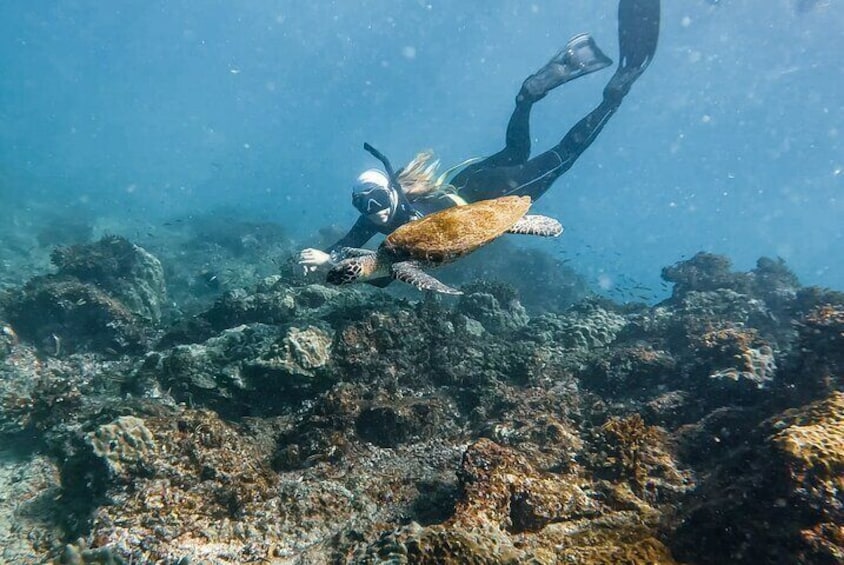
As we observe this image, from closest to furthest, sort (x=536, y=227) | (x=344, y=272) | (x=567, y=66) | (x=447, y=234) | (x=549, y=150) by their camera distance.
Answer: (x=344, y=272), (x=447, y=234), (x=536, y=227), (x=549, y=150), (x=567, y=66)

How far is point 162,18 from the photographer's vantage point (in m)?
113

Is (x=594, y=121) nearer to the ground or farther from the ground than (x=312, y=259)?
farther from the ground

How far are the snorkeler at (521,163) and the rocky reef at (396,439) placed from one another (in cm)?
167

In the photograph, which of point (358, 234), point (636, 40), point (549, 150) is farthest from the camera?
point (636, 40)

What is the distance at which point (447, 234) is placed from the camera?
4.97 m

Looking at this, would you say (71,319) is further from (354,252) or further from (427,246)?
(427,246)

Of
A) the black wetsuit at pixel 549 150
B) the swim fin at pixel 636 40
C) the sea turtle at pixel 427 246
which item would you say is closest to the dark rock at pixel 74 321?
the black wetsuit at pixel 549 150

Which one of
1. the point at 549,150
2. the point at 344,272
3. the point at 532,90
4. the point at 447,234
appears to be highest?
the point at 532,90

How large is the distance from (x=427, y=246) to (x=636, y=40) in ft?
40.0

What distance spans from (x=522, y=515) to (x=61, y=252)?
12.6 meters

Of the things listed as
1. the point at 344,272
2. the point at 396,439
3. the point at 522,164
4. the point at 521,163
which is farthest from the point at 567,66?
the point at 396,439

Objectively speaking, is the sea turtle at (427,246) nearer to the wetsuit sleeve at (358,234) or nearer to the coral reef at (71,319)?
the wetsuit sleeve at (358,234)

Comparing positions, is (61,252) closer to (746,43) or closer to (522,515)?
(522,515)

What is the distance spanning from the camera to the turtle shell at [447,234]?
4934 millimetres
